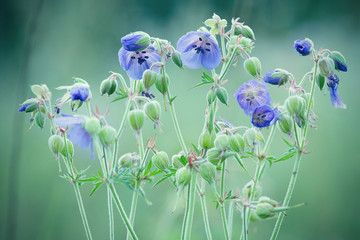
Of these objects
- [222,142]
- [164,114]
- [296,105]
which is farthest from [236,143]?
[164,114]

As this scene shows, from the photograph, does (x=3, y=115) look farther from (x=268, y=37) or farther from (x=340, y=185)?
(x=340, y=185)

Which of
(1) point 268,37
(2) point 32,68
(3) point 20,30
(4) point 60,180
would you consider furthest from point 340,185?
(3) point 20,30

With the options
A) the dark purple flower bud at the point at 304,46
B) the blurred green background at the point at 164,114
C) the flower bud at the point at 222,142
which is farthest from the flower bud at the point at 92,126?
the blurred green background at the point at 164,114

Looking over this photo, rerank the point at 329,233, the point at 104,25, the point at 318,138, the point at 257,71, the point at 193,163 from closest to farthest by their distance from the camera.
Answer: the point at 193,163 → the point at 257,71 → the point at 329,233 → the point at 318,138 → the point at 104,25

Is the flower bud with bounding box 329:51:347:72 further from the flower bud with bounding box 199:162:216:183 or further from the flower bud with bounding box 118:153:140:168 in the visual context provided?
the flower bud with bounding box 118:153:140:168

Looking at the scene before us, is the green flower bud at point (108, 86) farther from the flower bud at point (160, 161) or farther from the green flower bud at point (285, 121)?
the green flower bud at point (285, 121)

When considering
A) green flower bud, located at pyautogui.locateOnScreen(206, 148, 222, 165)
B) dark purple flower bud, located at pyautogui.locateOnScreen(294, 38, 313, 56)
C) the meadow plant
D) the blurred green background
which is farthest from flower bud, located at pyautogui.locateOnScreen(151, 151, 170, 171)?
the blurred green background

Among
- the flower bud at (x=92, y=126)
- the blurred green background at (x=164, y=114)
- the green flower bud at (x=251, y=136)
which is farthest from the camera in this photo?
the blurred green background at (x=164, y=114)
